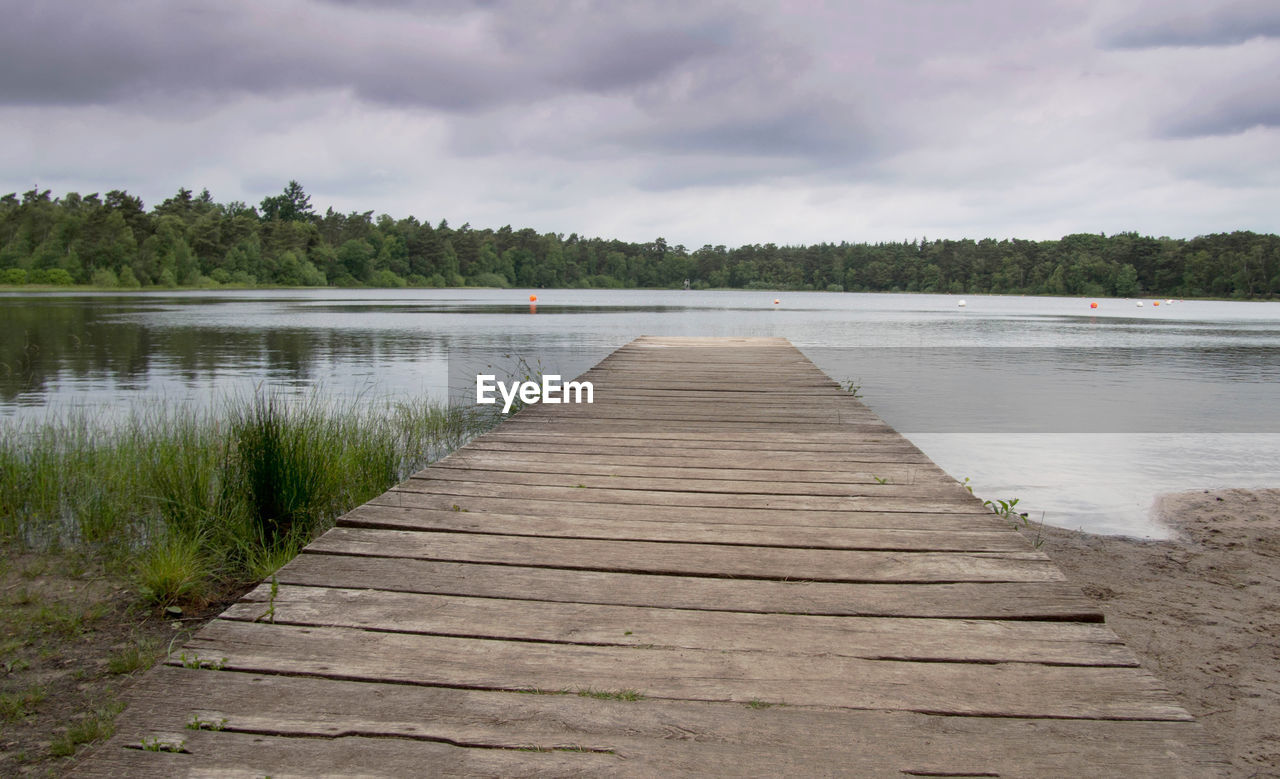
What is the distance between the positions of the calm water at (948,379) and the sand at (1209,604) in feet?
1.49

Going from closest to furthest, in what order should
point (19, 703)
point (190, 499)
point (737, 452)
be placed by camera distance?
1. point (19, 703)
2. point (190, 499)
3. point (737, 452)

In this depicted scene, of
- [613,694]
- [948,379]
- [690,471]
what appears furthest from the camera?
[948,379]

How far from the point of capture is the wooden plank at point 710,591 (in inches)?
84.7

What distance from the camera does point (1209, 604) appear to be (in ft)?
11.6

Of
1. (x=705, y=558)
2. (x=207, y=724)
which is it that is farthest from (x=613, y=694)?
(x=705, y=558)

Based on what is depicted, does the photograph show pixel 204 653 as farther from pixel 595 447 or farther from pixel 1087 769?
pixel 595 447

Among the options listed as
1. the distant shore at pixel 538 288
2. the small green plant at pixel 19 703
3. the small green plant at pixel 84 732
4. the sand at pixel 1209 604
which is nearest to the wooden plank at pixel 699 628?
the small green plant at pixel 84 732

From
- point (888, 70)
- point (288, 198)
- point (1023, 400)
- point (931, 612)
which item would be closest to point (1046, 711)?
point (931, 612)

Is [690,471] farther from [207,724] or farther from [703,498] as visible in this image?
[207,724]

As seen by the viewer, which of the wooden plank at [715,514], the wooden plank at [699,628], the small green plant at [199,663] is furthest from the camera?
the wooden plank at [715,514]

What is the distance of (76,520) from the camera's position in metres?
4.36

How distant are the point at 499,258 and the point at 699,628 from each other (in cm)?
10252

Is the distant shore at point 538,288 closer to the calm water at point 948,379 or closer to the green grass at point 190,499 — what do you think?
the calm water at point 948,379

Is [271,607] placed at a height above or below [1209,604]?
above
